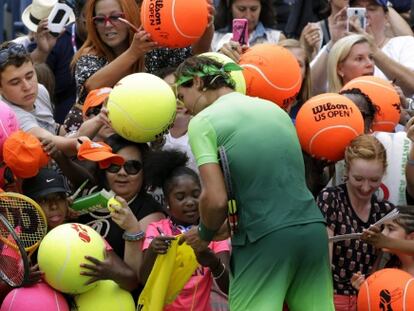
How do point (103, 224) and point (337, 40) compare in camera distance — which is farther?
point (337, 40)

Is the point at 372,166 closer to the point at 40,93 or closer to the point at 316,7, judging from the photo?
the point at 40,93

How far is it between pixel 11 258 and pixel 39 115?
1331mm

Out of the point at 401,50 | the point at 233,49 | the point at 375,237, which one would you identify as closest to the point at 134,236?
the point at 375,237

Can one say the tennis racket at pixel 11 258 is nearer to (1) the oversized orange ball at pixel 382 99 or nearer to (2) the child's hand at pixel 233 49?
(2) the child's hand at pixel 233 49

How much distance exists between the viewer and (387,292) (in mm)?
6582

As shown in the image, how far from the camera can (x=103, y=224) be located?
695cm

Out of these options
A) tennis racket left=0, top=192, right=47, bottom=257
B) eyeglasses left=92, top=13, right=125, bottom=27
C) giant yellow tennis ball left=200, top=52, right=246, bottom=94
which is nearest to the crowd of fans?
eyeglasses left=92, top=13, right=125, bottom=27

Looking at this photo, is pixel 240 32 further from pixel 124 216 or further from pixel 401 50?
pixel 124 216

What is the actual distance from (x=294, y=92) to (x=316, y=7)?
2.69 m

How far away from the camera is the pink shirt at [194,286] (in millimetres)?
6668

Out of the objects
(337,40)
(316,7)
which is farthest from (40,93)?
(316,7)

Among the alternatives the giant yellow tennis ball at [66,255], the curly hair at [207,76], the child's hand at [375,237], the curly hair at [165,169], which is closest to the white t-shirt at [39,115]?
the curly hair at [165,169]

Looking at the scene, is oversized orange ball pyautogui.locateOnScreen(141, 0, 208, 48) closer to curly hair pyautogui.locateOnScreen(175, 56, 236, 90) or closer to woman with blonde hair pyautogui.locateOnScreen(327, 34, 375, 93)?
curly hair pyautogui.locateOnScreen(175, 56, 236, 90)

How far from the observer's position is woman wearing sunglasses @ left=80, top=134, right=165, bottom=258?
6.90 m
